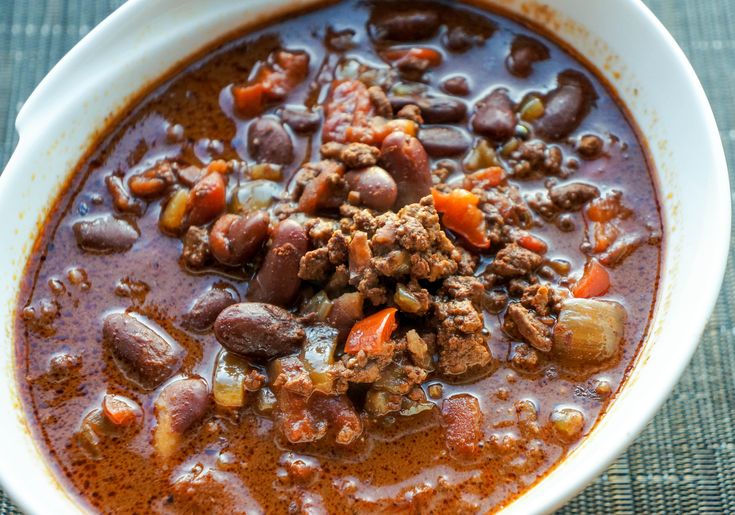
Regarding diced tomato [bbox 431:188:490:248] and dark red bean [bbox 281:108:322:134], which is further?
dark red bean [bbox 281:108:322:134]

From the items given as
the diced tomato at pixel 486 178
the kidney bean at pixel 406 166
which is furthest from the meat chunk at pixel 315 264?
the diced tomato at pixel 486 178

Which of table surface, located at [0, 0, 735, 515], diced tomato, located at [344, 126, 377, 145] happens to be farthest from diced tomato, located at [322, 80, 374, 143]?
table surface, located at [0, 0, 735, 515]

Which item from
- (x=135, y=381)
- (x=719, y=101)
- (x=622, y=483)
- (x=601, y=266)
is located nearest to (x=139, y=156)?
(x=135, y=381)

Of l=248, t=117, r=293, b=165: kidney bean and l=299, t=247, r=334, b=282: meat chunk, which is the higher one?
l=248, t=117, r=293, b=165: kidney bean

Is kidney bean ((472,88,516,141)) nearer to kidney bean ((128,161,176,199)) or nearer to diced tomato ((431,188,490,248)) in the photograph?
diced tomato ((431,188,490,248))

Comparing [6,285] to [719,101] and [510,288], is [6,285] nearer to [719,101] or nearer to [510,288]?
[510,288]

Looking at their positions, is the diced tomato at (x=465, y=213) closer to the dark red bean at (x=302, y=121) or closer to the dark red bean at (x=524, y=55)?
the dark red bean at (x=302, y=121)
